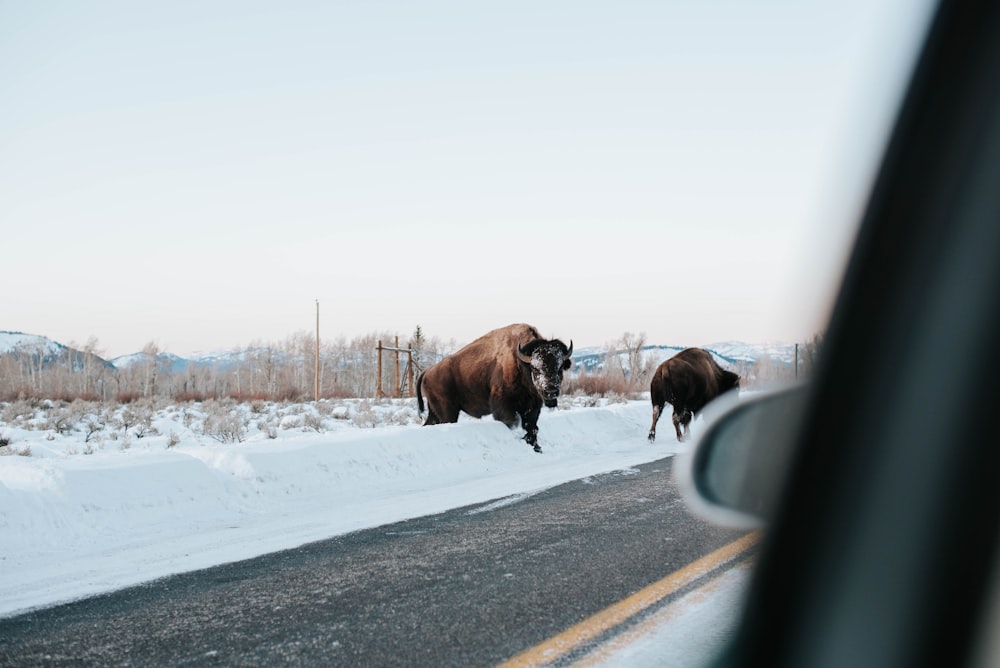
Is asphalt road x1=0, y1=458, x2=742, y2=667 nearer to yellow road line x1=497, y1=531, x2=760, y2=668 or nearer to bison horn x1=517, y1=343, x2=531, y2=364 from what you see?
yellow road line x1=497, y1=531, x2=760, y2=668

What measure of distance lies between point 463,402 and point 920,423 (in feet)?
39.2

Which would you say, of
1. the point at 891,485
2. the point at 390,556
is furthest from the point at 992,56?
the point at 390,556

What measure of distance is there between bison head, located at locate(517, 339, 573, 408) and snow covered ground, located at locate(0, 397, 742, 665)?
974 mm

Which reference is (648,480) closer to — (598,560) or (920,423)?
(598,560)

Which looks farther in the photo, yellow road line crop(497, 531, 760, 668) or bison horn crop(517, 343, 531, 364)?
bison horn crop(517, 343, 531, 364)

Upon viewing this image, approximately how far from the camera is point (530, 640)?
2965 millimetres

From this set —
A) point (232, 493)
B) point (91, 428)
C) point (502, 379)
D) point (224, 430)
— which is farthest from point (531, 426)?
point (91, 428)

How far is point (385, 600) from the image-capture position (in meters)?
3.56

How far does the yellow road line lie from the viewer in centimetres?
279

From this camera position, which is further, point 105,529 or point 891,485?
point 105,529

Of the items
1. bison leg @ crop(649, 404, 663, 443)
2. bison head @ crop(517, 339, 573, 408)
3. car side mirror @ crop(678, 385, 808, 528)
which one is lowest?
bison leg @ crop(649, 404, 663, 443)

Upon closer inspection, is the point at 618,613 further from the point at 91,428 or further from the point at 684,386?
the point at 91,428

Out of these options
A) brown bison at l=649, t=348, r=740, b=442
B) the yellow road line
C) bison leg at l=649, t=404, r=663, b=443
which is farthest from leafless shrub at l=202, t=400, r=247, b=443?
the yellow road line

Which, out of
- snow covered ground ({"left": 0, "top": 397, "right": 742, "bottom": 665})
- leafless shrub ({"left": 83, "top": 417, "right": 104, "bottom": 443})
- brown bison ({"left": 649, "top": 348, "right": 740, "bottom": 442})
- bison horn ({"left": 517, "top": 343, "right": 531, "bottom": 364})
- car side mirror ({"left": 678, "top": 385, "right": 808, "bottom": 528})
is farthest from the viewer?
leafless shrub ({"left": 83, "top": 417, "right": 104, "bottom": 443})
